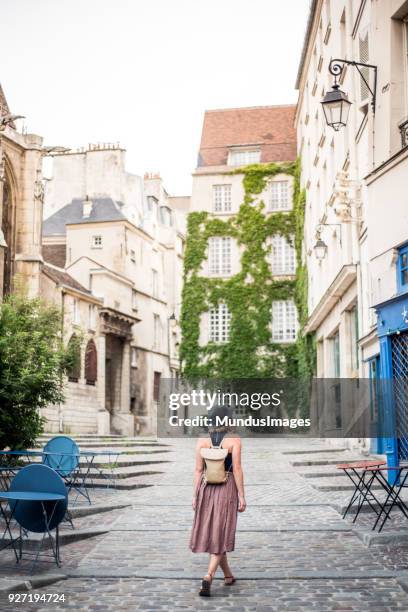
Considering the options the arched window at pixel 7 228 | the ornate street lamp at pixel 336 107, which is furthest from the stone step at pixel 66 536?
the arched window at pixel 7 228

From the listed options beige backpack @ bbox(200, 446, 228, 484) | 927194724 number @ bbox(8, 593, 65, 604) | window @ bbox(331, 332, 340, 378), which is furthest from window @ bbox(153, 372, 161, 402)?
927194724 number @ bbox(8, 593, 65, 604)

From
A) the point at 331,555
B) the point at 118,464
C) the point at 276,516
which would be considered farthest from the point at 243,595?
the point at 118,464

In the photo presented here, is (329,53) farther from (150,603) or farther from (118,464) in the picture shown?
(150,603)

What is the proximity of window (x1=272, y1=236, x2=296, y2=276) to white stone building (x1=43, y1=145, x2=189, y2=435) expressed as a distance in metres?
10.1

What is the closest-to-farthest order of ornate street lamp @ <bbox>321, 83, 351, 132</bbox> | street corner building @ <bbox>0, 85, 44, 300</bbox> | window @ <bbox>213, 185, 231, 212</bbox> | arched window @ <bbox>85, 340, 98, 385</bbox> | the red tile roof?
ornate street lamp @ <bbox>321, 83, 351, 132</bbox>
street corner building @ <bbox>0, 85, 44, 300</bbox>
arched window @ <bbox>85, 340, 98, 385</bbox>
window @ <bbox>213, 185, 231, 212</bbox>
the red tile roof

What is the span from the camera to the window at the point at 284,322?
39.2 metres

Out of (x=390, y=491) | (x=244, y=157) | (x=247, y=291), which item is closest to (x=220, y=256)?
(x=247, y=291)

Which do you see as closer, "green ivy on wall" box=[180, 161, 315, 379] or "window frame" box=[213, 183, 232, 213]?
"green ivy on wall" box=[180, 161, 315, 379]

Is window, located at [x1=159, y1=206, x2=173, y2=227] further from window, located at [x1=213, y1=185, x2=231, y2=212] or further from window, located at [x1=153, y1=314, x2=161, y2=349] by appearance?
window, located at [x1=213, y1=185, x2=231, y2=212]

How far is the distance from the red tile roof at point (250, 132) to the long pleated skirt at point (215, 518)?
36.1 metres

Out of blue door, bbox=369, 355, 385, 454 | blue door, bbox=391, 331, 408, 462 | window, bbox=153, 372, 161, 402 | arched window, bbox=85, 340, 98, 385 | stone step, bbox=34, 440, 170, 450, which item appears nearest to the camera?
blue door, bbox=391, 331, 408, 462

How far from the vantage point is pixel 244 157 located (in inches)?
1688

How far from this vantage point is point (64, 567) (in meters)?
7.75

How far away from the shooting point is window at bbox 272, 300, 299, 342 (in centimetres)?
3925
